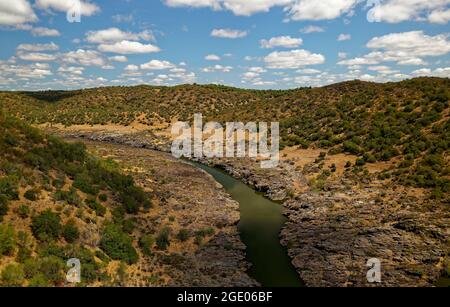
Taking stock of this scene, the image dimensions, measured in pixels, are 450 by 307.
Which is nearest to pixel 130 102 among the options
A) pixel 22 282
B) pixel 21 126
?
pixel 21 126

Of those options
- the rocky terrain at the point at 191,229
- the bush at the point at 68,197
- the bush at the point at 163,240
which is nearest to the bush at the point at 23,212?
the bush at the point at 68,197

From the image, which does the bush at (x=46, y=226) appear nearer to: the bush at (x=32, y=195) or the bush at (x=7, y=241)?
the bush at (x=7, y=241)

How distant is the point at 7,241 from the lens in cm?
1833

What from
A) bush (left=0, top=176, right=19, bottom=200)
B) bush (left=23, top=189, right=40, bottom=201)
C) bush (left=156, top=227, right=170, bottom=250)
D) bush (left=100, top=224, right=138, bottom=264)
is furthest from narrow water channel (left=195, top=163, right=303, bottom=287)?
bush (left=0, top=176, right=19, bottom=200)

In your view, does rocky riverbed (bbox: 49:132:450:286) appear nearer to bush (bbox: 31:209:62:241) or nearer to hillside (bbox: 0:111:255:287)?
hillside (bbox: 0:111:255:287)

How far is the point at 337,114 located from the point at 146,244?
158ft

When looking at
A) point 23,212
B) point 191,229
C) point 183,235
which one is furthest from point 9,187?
point 191,229

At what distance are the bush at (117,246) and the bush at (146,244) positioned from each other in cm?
80

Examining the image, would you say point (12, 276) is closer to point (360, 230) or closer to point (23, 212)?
point (23, 212)

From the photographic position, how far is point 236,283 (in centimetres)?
2111

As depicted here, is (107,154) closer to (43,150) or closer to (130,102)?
(43,150)

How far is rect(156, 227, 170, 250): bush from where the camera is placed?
80.7 ft

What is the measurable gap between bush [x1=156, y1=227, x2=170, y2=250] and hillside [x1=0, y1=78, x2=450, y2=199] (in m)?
22.7

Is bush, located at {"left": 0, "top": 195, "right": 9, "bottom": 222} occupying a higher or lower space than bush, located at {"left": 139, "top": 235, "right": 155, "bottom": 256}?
higher
